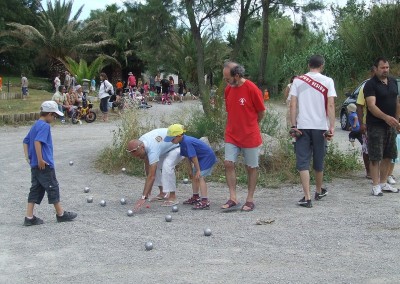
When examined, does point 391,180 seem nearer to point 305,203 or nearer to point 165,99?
point 305,203

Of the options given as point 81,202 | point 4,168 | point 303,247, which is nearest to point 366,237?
point 303,247

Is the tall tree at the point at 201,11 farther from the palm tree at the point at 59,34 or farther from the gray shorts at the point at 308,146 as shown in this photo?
the palm tree at the point at 59,34

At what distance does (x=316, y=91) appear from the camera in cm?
764

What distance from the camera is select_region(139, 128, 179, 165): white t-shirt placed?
305 inches

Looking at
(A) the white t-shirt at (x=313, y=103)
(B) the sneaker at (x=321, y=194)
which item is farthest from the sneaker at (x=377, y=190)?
(A) the white t-shirt at (x=313, y=103)

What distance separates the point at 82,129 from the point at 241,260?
14.5 m

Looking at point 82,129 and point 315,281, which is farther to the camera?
point 82,129

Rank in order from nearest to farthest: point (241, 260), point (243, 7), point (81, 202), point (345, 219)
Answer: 1. point (241, 260)
2. point (345, 219)
3. point (81, 202)
4. point (243, 7)

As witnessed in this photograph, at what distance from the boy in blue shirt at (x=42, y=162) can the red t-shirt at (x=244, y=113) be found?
85.8 inches

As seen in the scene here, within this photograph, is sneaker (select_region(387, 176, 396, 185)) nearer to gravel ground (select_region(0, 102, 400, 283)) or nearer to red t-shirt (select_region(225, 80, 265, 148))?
gravel ground (select_region(0, 102, 400, 283))

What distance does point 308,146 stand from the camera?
25.5ft

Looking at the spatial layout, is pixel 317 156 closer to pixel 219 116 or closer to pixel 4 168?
pixel 219 116

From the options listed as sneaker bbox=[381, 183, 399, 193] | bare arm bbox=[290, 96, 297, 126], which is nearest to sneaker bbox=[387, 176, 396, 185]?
sneaker bbox=[381, 183, 399, 193]

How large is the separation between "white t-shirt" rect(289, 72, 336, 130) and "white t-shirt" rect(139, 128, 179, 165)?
182cm
